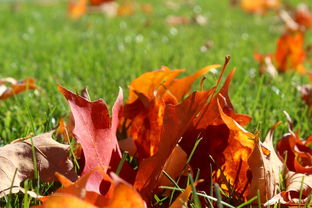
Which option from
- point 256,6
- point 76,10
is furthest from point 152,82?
point 256,6

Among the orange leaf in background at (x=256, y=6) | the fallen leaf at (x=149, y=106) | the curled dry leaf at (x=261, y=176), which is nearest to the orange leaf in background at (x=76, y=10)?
the orange leaf in background at (x=256, y=6)

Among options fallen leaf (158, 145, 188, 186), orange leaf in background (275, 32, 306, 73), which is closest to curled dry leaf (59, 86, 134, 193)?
fallen leaf (158, 145, 188, 186)

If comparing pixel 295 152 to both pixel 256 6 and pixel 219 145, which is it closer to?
pixel 219 145

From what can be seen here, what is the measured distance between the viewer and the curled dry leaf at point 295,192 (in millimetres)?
880

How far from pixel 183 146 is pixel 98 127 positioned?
195 mm

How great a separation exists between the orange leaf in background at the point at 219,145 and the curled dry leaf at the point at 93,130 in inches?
6.6

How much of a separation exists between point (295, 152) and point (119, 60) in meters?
1.50

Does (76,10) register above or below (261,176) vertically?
below

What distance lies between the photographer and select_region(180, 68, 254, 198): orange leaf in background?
3.19ft

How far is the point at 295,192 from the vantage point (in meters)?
0.96

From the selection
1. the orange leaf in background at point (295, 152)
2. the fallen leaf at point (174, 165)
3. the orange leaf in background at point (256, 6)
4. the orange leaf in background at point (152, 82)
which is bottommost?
the orange leaf in background at point (256, 6)

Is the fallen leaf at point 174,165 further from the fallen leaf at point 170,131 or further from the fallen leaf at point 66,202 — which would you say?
the fallen leaf at point 66,202

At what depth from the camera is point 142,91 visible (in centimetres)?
122

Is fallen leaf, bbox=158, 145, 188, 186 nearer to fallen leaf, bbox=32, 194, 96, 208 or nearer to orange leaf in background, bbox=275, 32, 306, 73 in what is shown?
fallen leaf, bbox=32, 194, 96, 208
